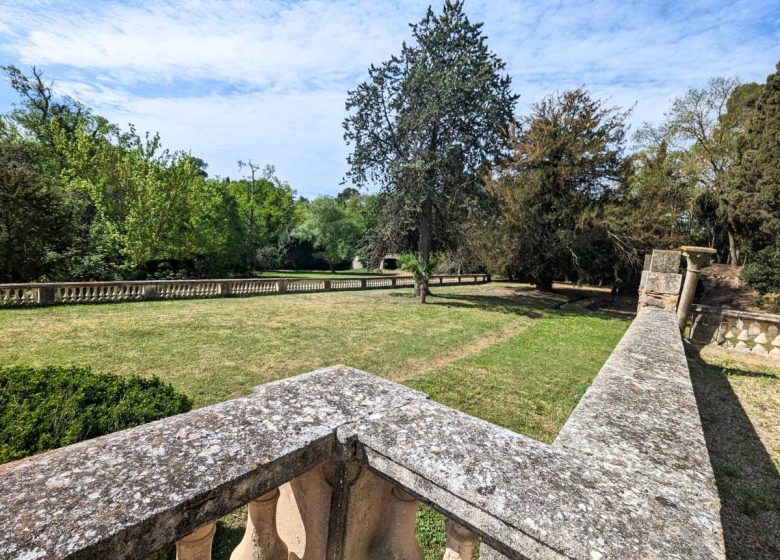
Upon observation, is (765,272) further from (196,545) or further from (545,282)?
(196,545)

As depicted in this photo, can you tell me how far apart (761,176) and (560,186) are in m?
9.27

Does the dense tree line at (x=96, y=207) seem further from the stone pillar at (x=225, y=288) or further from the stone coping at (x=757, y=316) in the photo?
the stone coping at (x=757, y=316)

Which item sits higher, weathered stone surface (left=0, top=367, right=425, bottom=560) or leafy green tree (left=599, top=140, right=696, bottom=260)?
leafy green tree (left=599, top=140, right=696, bottom=260)

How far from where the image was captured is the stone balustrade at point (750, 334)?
7.39 m

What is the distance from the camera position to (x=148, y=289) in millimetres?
12859

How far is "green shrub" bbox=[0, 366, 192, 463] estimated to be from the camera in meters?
2.29

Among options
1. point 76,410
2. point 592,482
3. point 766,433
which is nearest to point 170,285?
point 76,410

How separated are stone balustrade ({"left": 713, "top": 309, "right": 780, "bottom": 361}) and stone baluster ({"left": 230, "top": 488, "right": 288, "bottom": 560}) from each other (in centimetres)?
1027

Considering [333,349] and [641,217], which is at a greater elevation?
[641,217]

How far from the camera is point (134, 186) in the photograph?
59.0 feet

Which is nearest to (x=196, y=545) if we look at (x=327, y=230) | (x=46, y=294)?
(x=46, y=294)

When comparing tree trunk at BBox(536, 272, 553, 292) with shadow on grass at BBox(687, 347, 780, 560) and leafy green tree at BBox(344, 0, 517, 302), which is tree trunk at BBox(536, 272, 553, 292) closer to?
leafy green tree at BBox(344, 0, 517, 302)

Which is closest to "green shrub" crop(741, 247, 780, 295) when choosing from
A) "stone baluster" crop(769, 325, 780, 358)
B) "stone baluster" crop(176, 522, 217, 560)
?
"stone baluster" crop(769, 325, 780, 358)

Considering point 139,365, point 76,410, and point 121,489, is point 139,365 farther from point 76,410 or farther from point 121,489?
point 121,489
